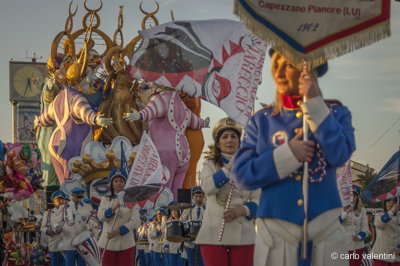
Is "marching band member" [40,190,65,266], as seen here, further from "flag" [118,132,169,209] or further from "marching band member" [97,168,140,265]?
"flag" [118,132,169,209]

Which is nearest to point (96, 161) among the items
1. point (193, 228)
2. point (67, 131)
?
point (67, 131)

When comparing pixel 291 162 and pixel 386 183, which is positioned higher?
pixel 291 162

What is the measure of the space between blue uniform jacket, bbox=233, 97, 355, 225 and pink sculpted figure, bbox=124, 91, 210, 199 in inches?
807

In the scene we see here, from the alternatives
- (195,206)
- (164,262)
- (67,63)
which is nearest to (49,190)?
(164,262)

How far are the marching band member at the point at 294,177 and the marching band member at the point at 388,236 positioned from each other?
8322 millimetres

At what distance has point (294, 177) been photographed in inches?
242

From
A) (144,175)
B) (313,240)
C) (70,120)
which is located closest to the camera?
(313,240)

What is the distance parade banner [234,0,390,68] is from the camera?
600cm

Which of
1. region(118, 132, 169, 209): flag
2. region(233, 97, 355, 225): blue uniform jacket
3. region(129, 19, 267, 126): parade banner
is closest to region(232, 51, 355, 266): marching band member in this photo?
region(233, 97, 355, 225): blue uniform jacket

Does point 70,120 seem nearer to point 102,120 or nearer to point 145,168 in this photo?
point 102,120

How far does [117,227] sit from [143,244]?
404 inches

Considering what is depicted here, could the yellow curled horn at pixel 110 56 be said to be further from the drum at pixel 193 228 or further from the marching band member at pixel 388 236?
the drum at pixel 193 228

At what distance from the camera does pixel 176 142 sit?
27.3m

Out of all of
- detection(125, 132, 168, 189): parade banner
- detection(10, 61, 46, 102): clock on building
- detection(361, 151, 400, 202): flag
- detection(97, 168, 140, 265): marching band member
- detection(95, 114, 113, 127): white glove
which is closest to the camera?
detection(361, 151, 400, 202): flag
